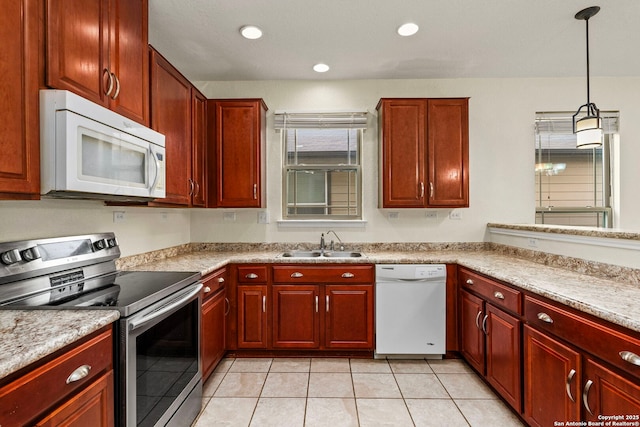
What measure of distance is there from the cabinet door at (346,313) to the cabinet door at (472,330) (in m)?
0.75

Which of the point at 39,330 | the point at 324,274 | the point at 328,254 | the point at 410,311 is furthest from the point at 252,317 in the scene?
the point at 39,330

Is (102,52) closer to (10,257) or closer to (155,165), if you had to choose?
(155,165)

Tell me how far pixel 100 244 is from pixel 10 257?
0.50 m

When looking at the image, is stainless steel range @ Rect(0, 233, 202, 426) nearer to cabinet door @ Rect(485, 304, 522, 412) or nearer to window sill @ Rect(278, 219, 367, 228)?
window sill @ Rect(278, 219, 367, 228)

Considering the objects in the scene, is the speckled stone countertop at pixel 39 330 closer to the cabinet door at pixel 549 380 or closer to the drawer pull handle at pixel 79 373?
the drawer pull handle at pixel 79 373

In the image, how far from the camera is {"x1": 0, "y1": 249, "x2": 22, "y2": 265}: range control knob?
132 cm

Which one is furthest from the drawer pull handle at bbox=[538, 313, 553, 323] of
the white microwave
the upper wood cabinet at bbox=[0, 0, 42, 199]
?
the upper wood cabinet at bbox=[0, 0, 42, 199]

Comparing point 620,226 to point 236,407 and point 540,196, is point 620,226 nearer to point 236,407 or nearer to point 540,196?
point 540,196

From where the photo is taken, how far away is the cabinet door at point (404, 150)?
2.95 metres

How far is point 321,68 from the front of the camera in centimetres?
301

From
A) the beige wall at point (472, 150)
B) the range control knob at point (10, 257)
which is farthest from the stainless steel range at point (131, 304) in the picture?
the beige wall at point (472, 150)

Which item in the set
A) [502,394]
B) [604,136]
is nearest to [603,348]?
[502,394]

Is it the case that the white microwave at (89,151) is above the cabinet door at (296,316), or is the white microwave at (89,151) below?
above

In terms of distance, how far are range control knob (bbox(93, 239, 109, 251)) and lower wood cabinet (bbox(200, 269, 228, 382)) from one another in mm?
624
